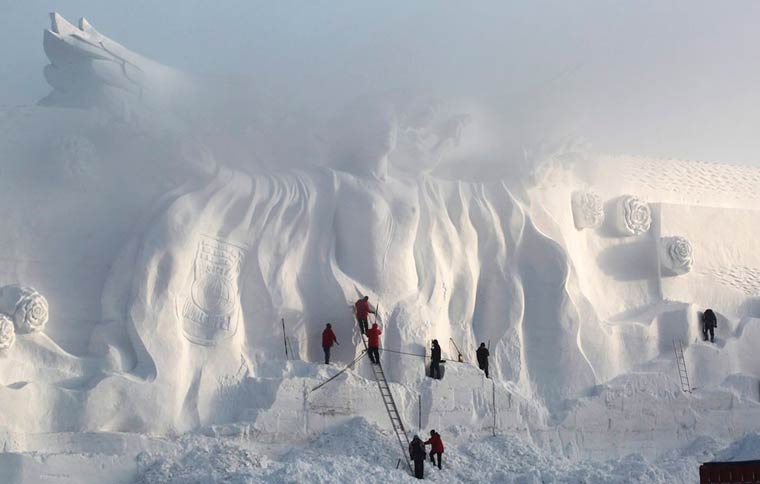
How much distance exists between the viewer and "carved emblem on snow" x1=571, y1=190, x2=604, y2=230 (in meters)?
21.1

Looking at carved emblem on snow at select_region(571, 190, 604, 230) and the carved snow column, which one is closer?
the carved snow column

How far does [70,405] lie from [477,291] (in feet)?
20.4

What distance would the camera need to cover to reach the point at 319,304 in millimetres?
18047

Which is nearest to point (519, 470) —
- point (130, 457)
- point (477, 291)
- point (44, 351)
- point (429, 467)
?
point (429, 467)

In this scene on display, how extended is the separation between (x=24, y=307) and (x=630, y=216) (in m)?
9.61

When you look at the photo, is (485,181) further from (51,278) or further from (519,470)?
(51,278)

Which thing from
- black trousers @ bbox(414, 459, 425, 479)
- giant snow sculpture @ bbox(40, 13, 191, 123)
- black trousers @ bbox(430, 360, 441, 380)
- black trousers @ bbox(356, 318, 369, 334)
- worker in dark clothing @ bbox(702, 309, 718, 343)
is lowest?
black trousers @ bbox(414, 459, 425, 479)

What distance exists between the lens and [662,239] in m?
21.8

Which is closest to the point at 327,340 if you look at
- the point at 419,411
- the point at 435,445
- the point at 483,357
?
the point at 419,411

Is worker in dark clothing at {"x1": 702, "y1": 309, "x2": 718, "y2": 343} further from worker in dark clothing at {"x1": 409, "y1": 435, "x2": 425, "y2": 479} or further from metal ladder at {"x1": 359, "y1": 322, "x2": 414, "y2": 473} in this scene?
worker in dark clothing at {"x1": 409, "y1": 435, "x2": 425, "y2": 479}

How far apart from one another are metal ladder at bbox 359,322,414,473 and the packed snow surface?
105 millimetres

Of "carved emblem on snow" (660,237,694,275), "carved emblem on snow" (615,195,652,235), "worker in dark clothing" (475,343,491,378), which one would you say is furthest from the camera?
"carved emblem on snow" (660,237,694,275)

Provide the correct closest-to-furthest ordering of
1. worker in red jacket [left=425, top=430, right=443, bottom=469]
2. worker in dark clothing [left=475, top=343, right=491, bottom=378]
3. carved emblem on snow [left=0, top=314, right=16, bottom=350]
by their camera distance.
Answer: carved emblem on snow [left=0, top=314, right=16, bottom=350] < worker in red jacket [left=425, top=430, right=443, bottom=469] < worker in dark clothing [left=475, top=343, right=491, bottom=378]

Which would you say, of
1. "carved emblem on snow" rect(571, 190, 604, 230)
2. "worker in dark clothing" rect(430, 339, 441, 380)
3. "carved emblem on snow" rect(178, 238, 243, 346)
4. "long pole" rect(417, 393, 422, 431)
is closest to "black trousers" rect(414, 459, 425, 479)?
"long pole" rect(417, 393, 422, 431)
